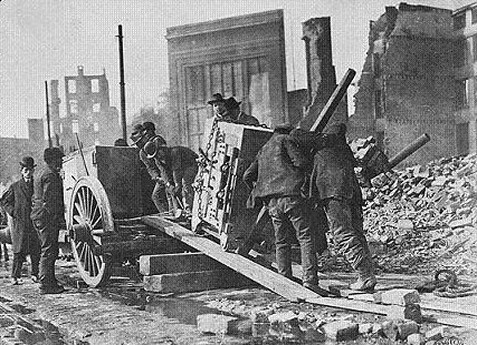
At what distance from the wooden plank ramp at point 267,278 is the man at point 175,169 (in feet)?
1.84

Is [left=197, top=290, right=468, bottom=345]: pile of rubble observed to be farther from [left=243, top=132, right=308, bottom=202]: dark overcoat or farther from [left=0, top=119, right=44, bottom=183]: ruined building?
[left=0, top=119, right=44, bottom=183]: ruined building

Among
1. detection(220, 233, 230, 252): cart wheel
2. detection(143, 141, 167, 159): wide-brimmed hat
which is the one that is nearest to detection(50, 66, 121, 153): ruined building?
detection(143, 141, 167, 159): wide-brimmed hat

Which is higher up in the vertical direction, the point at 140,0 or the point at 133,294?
the point at 140,0

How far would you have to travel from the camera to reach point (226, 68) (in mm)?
18484

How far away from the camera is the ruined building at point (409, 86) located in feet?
43.2

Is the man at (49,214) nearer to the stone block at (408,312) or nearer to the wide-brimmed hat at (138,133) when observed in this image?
the wide-brimmed hat at (138,133)

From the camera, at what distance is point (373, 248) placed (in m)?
9.66

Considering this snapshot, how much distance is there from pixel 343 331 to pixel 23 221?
612cm

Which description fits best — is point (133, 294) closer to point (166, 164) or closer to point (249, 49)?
point (166, 164)

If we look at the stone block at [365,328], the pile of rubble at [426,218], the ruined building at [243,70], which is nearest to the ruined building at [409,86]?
the pile of rubble at [426,218]

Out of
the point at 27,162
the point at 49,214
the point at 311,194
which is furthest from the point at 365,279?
the point at 27,162

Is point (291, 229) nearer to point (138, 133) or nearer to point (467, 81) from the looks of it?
point (138, 133)

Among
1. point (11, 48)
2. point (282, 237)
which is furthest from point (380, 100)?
point (282, 237)

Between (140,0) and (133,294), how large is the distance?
11.3ft
